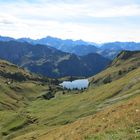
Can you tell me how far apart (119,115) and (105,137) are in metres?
8.01

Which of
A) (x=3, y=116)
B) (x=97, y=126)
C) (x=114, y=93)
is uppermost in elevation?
(x=97, y=126)

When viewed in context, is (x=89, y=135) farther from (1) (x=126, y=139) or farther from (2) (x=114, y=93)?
(2) (x=114, y=93)

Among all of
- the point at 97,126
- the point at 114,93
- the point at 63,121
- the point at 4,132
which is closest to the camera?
the point at 97,126

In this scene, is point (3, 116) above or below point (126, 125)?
below

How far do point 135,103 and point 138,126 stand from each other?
36.0 ft

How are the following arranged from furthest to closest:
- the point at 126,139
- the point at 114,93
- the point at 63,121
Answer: the point at 114,93
the point at 63,121
the point at 126,139

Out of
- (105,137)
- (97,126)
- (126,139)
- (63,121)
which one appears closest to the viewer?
(126,139)

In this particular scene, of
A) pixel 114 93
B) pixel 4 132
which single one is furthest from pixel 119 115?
pixel 114 93

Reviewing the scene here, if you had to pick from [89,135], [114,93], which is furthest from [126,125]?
[114,93]

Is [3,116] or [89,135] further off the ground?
[89,135]

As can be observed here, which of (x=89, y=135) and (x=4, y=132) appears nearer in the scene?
(x=89, y=135)

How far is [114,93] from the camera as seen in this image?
184500 millimetres

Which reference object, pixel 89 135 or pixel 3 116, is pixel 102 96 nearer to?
pixel 3 116

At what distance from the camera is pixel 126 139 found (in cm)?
2886
